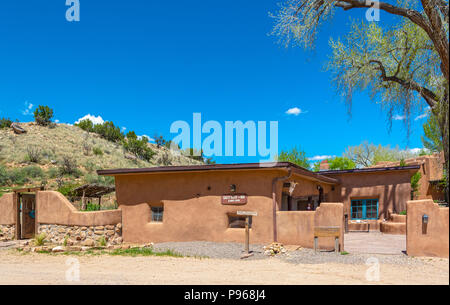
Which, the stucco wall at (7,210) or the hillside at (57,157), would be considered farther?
the hillside at (57,157)

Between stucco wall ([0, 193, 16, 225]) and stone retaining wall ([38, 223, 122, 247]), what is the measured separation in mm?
2567

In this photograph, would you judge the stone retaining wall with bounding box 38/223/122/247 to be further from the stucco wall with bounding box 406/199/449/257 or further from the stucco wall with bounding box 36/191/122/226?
the stucco wall with bounding box 406/199/449/257

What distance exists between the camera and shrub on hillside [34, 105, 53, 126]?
45.8 metres

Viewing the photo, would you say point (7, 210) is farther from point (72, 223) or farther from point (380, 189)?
point (380, 189)

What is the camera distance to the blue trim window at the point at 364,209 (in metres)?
20.5

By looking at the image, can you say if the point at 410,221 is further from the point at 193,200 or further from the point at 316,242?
the point at 193,200

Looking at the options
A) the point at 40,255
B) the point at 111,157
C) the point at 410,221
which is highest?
the point at 111,157

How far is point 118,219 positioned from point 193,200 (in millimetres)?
3320

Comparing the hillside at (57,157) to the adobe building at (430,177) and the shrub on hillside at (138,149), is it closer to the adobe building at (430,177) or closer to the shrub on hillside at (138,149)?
the shrub on hillside at (138,149)

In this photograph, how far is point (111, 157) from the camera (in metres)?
41.6

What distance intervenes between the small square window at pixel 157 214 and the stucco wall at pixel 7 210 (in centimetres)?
668

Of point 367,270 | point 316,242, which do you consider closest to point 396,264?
point 367,270

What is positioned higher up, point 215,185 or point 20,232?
point 215,185

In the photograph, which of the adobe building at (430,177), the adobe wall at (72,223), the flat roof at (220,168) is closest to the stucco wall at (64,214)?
the adobe wall at (72,223)
